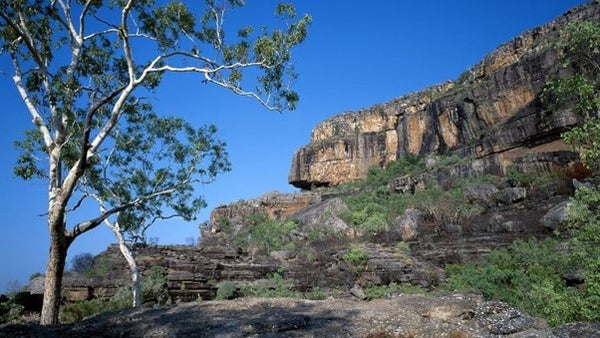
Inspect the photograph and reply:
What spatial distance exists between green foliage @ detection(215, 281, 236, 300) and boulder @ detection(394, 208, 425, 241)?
12.7 metres

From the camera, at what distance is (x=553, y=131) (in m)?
28.4

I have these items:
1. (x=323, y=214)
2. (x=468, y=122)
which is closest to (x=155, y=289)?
(x=323, y=214)

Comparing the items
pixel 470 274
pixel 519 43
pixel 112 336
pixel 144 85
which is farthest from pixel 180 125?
pixel 519 43

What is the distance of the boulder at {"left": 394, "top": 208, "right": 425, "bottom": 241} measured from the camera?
2625cm

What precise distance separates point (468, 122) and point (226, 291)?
30209 mm

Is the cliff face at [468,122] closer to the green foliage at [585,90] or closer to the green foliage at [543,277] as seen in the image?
the green foliage at [543,277]

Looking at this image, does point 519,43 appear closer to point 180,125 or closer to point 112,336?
point 180,125

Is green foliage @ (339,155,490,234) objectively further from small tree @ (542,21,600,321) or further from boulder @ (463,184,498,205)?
small tree @ (542,21,600,321)

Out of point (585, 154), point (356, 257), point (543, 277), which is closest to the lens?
point (585, 154)

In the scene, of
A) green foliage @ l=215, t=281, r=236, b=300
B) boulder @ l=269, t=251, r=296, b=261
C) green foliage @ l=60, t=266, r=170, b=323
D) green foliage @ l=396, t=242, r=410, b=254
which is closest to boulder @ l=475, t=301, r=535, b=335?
green foliage @ l=60, t=266, r=170, b=323

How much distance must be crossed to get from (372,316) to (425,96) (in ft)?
162

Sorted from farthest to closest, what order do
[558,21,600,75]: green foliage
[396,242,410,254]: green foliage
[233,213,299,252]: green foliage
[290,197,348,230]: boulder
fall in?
[290,197,348,230]: boulder < [233,213,299,252]: green foliage < [396,242,410,254]: green foliage < [558,21,600,75]: green foliage

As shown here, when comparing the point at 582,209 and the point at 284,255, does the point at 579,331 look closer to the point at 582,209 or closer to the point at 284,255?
the point at 582,209

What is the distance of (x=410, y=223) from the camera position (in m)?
27.2
